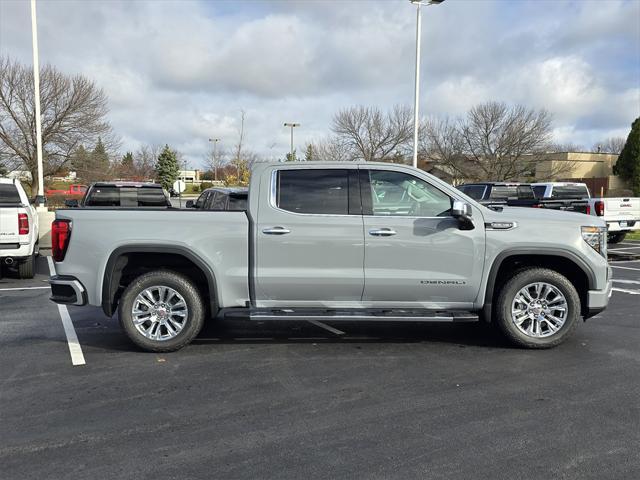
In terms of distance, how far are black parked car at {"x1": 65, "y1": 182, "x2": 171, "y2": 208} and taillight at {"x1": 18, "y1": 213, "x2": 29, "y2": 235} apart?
1.49m

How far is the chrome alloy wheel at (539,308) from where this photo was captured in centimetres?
541

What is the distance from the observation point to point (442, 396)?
4.29 metres

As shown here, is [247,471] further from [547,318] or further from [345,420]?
[547,318]

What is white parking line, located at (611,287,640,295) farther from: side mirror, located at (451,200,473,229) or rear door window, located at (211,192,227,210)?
rear door window, located at (211,192,227,210)

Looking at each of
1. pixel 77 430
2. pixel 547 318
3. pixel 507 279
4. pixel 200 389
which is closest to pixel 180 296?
pixel 200 389

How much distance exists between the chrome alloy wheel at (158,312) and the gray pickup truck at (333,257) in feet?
0.04

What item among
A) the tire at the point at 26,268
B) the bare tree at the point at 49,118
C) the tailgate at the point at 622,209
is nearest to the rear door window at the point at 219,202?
the tire at the point at 26,268

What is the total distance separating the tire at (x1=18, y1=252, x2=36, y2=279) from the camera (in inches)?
382

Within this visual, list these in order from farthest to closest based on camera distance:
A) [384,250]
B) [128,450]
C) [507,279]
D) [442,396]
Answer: [507,279], [384,250], [442,396], [128,450]

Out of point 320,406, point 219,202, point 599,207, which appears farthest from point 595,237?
point 599,207

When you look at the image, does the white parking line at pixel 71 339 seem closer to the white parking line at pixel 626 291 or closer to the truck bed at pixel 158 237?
the truck bed at pixel 158 237

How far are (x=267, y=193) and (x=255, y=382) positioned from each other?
1.87 m

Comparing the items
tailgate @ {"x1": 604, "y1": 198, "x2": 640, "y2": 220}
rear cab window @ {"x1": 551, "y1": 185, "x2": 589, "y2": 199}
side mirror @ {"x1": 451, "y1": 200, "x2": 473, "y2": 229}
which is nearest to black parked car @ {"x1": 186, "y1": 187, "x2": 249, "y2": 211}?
side mirror @ {"x1": 451, "y1": 200, "x2": 473, "y2": 229}

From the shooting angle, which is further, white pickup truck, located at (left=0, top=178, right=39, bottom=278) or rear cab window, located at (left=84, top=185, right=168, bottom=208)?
rear cab window, located at (left=84, top=185, right=168, bottom=208)
